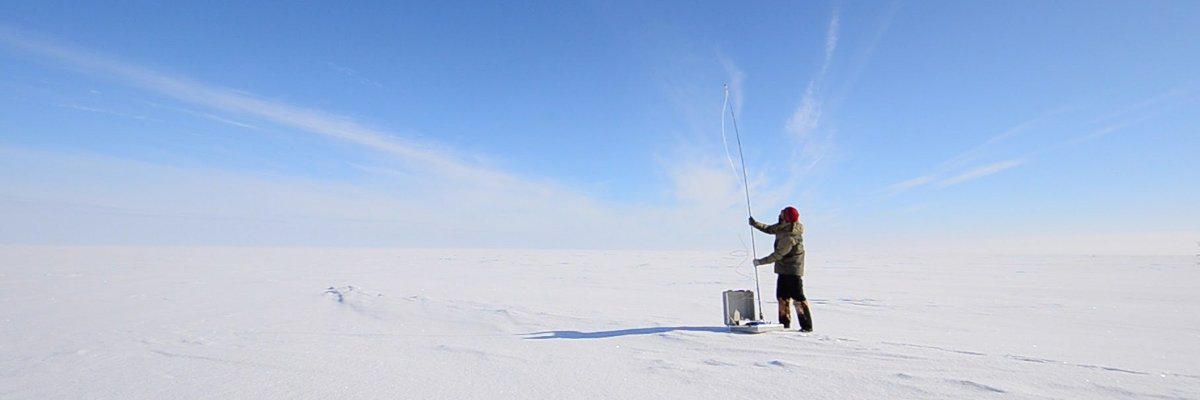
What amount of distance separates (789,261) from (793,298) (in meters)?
0.36

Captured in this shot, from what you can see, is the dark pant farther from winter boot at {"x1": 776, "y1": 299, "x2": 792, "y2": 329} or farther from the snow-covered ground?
the snow-covered ground

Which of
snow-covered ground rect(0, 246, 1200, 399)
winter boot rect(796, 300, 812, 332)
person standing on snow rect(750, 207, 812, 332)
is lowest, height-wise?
snow-covered ground rect(0, 246, 1200, 399)

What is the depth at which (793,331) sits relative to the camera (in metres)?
4.91

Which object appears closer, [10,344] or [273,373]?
[273,373]

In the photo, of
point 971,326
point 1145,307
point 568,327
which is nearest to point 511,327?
point 568,327

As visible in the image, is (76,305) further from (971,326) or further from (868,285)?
(868,285)

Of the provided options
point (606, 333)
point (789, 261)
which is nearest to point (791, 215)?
point (789, 261)

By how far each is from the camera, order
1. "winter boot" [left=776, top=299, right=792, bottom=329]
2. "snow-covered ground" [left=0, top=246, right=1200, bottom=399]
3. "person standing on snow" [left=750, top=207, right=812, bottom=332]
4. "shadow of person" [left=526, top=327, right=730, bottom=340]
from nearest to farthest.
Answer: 1. "snow-covered ground" [left=0, top=246, right=1200, bottom=399]
2. "shadow of person" [left=526, top=327, right=730, bottom=340]
3. "person standing on snow" [left=750, top=207, right=812, bottom=332]
4. "winter boot" [left=776, top=299, right=792, bottom=329]

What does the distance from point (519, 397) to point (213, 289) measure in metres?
9.85

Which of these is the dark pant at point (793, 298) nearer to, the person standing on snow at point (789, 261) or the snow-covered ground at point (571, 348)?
the person standing on snow at point (789, 261)

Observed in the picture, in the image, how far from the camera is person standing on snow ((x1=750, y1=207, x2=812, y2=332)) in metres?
4.98

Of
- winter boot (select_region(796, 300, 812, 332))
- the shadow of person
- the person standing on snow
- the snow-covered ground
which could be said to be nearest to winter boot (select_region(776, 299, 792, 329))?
the person standing on snow

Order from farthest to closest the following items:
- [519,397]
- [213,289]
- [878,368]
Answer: [213,289]
[878,368]
[519,397]

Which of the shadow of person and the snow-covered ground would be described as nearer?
the snow-covered ground
